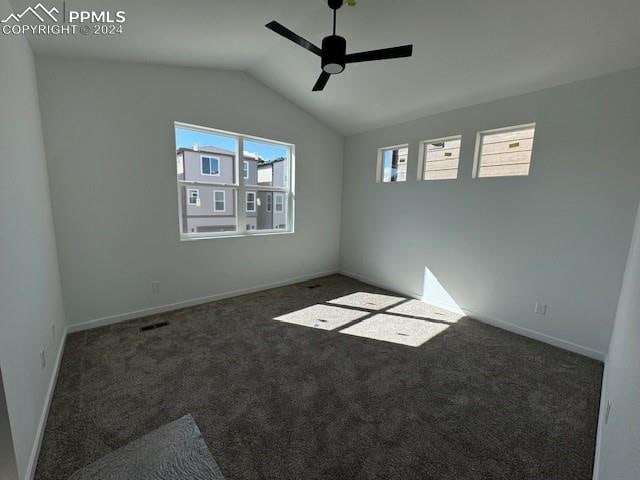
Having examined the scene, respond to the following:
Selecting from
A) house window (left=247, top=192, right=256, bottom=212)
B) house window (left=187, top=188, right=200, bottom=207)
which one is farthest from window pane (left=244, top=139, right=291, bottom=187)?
house window (left=187, top=188, right=200, bottom=207)

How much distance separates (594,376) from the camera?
7.41ft

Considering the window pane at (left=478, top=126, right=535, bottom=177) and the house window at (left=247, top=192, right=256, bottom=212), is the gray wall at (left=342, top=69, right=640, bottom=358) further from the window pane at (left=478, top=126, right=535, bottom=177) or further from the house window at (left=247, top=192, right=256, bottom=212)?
the house window at (left=247, top=192, right=256, bottom=212)

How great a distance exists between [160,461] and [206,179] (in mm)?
3277

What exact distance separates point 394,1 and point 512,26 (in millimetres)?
957

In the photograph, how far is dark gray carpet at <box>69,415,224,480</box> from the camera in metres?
1.36

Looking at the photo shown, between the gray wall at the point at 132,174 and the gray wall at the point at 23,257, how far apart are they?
0.90 feet

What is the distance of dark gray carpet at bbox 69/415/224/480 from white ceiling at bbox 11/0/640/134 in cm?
288

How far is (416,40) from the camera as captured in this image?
245cm

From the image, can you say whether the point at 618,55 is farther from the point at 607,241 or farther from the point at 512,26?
the point at 607,241

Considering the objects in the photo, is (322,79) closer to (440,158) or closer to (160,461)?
(440,158)

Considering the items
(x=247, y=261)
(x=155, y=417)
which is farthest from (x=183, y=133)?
(x=155, y=417)

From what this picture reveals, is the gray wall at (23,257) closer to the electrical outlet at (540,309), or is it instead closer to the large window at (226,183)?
the large window at (226,183)

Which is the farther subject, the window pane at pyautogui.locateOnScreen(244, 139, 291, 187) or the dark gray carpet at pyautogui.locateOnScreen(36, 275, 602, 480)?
the window pane at pyautogui.locateOnScreen(244, 139, 291, 187)
